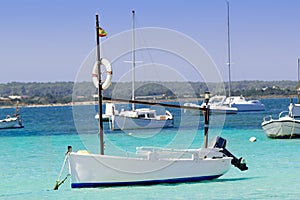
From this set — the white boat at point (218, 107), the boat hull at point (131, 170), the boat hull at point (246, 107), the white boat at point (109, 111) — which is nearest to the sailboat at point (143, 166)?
the boat hull at point (131, 170)

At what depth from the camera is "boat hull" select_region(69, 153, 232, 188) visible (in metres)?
19.0

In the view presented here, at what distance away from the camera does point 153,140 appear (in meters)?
44.6

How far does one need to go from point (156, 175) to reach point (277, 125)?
2011cm

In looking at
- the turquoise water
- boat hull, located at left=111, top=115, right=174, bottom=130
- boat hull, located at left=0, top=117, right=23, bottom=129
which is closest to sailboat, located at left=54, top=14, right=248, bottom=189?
Answer: the turquoise water

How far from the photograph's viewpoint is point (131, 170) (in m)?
19.3

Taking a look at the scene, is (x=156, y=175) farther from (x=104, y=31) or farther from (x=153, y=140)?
(x=153, y=140)

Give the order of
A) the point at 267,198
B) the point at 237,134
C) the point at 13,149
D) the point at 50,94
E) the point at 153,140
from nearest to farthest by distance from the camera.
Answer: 1. the point at 267,198
2. the point at 13,149
3. the point at 153,140
4. the point at 237,134
5. the point at 50,94

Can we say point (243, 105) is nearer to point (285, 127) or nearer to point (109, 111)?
point (109, 111)

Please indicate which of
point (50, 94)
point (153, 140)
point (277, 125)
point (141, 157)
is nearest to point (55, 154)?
point (153, 140)

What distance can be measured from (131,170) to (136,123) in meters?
35.0

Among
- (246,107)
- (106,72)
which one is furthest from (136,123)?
(246,107)

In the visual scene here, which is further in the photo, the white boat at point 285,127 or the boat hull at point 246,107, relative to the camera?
the boat hull at point 246,107

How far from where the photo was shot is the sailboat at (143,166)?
19.0m

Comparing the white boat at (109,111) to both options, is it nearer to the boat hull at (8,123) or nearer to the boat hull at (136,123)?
the boat hull at (136,123)
